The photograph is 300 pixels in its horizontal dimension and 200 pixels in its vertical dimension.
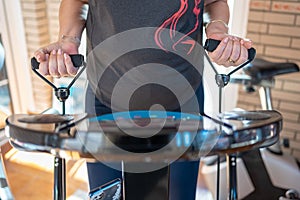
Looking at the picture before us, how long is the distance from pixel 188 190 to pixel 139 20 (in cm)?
53

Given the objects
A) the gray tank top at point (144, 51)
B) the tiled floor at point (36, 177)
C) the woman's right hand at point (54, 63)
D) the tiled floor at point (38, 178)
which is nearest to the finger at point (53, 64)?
the woman's right hand at point (54, 63)

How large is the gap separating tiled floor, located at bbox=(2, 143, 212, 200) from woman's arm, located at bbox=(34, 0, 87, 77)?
3.52 ft

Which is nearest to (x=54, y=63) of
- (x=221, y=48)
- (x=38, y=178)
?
(x=221, y=48)

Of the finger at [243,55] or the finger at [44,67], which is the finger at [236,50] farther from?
the finger at [44,67]

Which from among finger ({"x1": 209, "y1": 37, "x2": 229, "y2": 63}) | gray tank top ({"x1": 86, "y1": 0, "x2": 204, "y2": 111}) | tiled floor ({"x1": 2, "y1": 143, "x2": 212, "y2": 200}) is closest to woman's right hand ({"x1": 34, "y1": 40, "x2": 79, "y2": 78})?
gray tank top ({"x1": 86, "y1": 0, "x2": 204, "y2": 111})

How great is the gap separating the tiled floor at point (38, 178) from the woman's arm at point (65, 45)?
1072 mm

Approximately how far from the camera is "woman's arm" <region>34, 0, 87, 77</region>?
79 centimetres

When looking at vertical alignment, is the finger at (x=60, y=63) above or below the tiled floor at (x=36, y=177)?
above

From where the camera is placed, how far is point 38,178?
2.19 m

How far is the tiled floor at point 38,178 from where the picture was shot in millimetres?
2000

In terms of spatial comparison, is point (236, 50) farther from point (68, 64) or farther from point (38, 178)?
point (38, 178)

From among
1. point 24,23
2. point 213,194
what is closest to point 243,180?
point 213,194

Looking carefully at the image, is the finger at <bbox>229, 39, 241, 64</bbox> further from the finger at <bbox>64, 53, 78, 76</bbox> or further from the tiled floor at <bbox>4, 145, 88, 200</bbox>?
the tiled floor at <bbox>4, 145, 88, 200</bbox>

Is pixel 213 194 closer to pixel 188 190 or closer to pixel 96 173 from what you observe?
pixel 188 190
